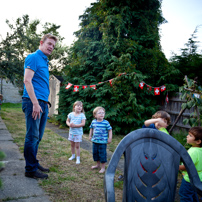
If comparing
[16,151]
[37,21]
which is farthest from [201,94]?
[37,21]

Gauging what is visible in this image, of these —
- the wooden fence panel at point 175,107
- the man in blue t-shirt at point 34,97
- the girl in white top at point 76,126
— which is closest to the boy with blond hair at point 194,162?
the man in blue t-shirt at point 34,97

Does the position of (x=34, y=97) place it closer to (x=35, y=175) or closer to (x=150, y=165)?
(x=35, y=175)

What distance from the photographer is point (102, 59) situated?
7168 millimetres

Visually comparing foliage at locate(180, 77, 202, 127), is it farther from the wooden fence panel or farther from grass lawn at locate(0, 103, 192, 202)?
the wooden fence panel

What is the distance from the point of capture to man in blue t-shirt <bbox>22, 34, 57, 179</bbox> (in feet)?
7.94

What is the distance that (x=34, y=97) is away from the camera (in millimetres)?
2400

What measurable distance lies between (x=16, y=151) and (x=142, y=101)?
4.99 meters

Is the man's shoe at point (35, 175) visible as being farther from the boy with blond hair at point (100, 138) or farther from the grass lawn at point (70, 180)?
the boy with blond hair at point (100, 138)

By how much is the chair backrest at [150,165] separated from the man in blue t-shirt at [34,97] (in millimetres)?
1502

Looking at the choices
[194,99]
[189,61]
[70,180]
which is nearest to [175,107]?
[189,61]

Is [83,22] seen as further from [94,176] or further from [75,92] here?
[94,176]

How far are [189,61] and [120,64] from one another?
114 inches

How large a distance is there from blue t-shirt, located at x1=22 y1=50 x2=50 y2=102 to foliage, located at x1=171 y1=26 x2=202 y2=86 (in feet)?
19.5

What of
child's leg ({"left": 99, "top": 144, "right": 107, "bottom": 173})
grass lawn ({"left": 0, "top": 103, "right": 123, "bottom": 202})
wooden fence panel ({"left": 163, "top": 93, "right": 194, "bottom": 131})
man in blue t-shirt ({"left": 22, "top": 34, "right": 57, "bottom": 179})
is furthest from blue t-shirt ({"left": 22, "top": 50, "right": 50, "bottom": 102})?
wooden fence panel ({"left": 163, "top": 93, "right": 194, "bottom": 131})
